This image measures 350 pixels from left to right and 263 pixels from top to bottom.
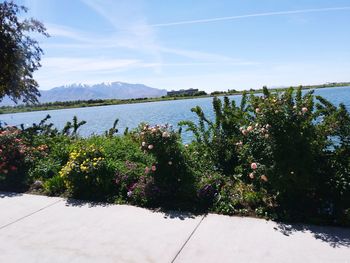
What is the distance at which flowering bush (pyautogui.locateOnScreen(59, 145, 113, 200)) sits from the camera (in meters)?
6.51

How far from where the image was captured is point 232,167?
267 inches

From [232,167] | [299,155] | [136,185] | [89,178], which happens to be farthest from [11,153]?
[299,155]

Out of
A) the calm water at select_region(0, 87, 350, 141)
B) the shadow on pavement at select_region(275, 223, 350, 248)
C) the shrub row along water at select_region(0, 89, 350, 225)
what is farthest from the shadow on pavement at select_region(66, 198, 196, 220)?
the calm water at select_region(0, 87, 350, 141)

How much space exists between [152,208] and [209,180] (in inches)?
42.1

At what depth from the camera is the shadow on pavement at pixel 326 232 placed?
4.00 metres

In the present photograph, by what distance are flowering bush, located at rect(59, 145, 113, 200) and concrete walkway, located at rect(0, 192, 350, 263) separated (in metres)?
0.87

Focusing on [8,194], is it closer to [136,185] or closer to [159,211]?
[136,185]

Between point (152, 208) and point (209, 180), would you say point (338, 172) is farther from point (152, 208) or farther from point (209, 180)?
point (152, 208)

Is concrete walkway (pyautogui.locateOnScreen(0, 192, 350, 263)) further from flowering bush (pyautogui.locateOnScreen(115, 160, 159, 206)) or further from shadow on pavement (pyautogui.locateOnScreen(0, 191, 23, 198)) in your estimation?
shadow on pavement (pyautogui.locateOnScreen(0, 191, 23, 198))

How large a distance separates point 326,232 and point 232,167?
2670 mm

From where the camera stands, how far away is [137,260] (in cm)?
392

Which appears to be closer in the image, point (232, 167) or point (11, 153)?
point (232, 167)

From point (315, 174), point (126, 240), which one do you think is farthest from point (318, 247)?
point (126, 240)

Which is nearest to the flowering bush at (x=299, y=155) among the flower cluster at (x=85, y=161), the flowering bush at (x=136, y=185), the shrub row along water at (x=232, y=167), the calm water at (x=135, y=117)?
the shrub row along water at (x=232, y=167)
